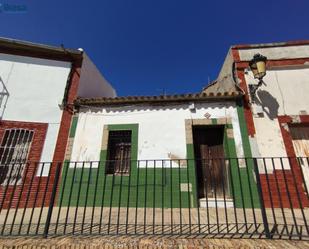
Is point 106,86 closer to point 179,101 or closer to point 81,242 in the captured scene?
point 179,101

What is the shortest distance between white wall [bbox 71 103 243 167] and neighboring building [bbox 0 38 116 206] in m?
0.67

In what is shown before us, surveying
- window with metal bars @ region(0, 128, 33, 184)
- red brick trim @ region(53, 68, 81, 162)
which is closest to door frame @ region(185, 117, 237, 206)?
red brick trim @ region(53, 68, 81, 162)

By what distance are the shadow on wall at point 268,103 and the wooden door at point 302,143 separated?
29.0 inches

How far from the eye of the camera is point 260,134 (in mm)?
6023

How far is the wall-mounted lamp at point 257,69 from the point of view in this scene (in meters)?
6.00

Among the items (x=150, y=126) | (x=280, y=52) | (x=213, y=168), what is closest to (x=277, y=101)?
(x=280, y=52)

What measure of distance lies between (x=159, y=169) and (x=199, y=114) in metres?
2.31

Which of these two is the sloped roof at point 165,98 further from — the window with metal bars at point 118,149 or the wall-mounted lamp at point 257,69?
the window with metal bars at point 118,149

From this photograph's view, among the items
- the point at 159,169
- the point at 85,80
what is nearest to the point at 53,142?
the point at 85,80

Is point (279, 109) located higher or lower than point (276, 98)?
lower

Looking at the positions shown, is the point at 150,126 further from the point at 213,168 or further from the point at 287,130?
the point at 287,130

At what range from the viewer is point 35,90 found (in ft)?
23.6

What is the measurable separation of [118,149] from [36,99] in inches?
143

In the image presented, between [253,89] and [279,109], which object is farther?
[253,89]
